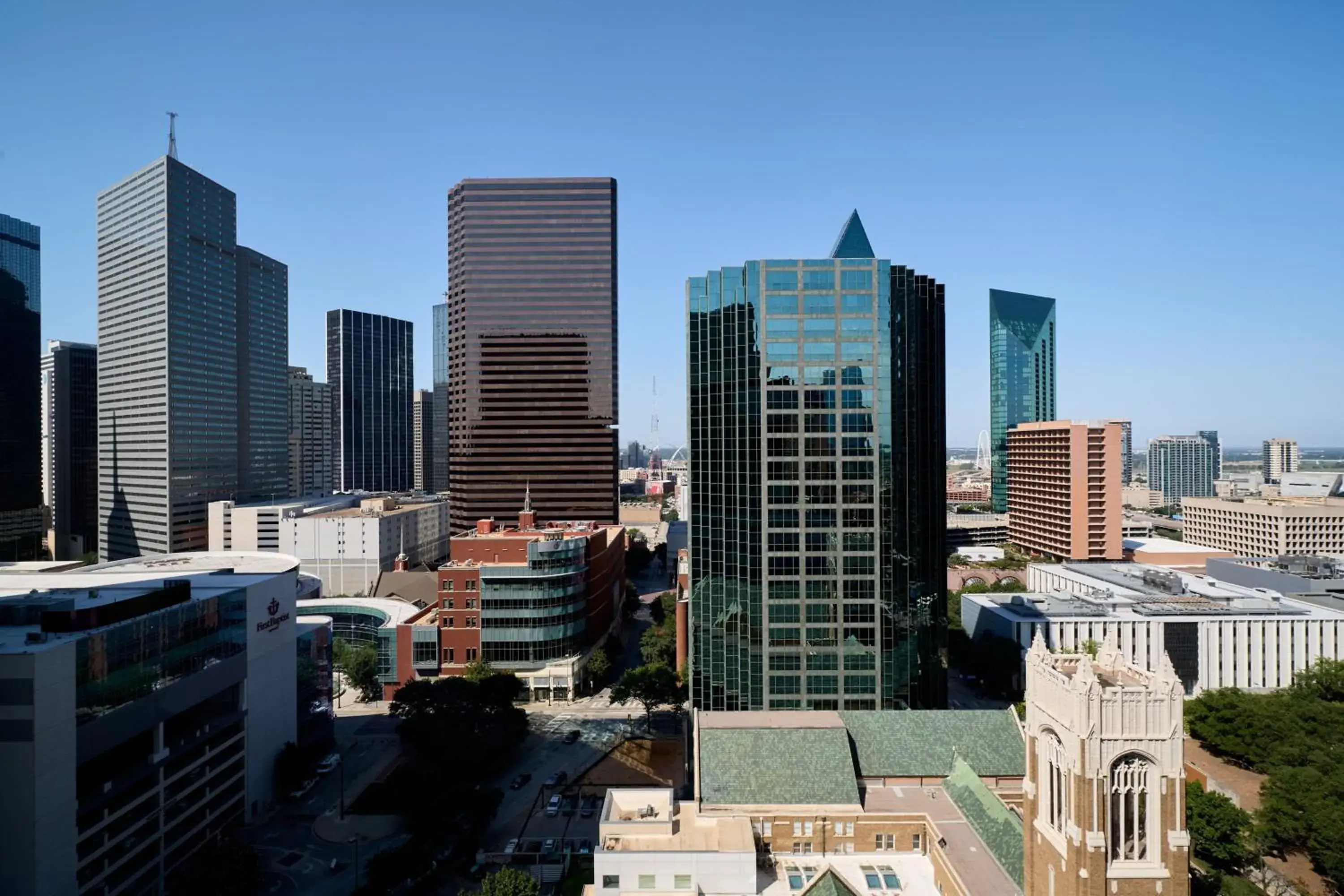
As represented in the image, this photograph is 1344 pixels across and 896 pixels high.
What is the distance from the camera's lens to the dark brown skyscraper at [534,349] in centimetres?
17175

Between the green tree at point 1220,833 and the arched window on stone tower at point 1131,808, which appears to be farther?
the green tree at point 1220,833

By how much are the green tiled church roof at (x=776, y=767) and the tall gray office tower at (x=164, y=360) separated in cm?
17167

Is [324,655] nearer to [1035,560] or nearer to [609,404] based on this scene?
[609,404]

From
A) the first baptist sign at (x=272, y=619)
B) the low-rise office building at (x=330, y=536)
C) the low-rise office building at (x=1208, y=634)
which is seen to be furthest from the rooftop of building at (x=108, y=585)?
the low-rise office building at (x=1208, y=634)

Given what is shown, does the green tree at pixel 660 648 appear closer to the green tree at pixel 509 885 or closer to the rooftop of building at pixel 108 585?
the rooftop of building at pixel 108 585

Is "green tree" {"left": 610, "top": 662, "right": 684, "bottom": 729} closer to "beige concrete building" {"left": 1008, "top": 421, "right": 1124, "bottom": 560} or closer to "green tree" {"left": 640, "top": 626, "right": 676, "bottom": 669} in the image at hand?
"green tree" {"left": 640, "top": 626, "right": 676, "bottom": 669}

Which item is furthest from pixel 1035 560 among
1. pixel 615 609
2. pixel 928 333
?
pixel 928 333

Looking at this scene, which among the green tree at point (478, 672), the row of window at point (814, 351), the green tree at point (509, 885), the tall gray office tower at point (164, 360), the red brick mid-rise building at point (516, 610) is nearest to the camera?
the green tree at point (509, 885)

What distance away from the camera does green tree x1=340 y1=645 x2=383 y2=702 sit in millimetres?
100312

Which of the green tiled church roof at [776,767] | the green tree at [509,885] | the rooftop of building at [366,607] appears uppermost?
the green tiled church roof at [776,767]

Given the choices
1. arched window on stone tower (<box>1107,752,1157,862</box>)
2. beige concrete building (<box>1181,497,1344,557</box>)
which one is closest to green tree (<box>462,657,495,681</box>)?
arched window on stone tower (<box>1107,752,1157,862</box>)

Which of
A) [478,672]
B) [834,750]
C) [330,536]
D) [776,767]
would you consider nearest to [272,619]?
[478,672]

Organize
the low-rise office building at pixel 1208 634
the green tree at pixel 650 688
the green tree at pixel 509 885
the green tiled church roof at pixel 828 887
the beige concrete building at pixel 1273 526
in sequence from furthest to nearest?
the beige concrete building at pixel 1273 526 < the low-rise office building at pixel 1208 634 < the green tree at pixel 650 688 < the green tree at pixel 509 885 < the green tiled church roof at pixel 828 887

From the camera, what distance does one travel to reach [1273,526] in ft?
564
